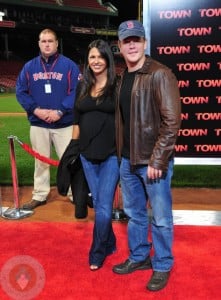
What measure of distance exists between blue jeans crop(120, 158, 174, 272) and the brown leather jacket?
0.17 metres

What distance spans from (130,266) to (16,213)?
208 centimetres

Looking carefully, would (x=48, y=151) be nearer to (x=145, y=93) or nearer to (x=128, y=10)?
(x=145, y=93)

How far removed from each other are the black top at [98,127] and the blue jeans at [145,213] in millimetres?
211

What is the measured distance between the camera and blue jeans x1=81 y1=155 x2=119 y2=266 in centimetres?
352

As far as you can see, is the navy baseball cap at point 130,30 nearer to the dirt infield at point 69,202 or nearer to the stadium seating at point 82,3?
the dirt infield at point 69,202

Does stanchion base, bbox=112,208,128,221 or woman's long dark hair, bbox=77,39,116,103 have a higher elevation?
woman's long dark hair, bbox=77,39,116,103

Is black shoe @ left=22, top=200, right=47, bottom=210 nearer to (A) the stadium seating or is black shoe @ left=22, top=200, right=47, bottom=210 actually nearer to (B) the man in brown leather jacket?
(B) the man in brown leather jacket

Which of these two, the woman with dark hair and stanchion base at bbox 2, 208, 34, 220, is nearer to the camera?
the woman with dark hair

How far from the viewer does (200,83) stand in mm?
4484

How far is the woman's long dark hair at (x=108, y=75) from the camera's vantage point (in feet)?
11.1

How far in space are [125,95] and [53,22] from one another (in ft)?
130

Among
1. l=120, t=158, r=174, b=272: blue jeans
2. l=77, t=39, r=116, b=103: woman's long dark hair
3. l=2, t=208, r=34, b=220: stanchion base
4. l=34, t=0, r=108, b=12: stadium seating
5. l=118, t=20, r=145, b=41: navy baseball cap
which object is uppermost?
l=34, t=0, r=108, b=12: stadium seating

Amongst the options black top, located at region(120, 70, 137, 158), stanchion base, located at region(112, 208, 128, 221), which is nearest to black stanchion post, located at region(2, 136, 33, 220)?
stanchion base, located at region(112, 208, 128, 221)

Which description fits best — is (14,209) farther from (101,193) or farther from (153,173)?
(153,173)
